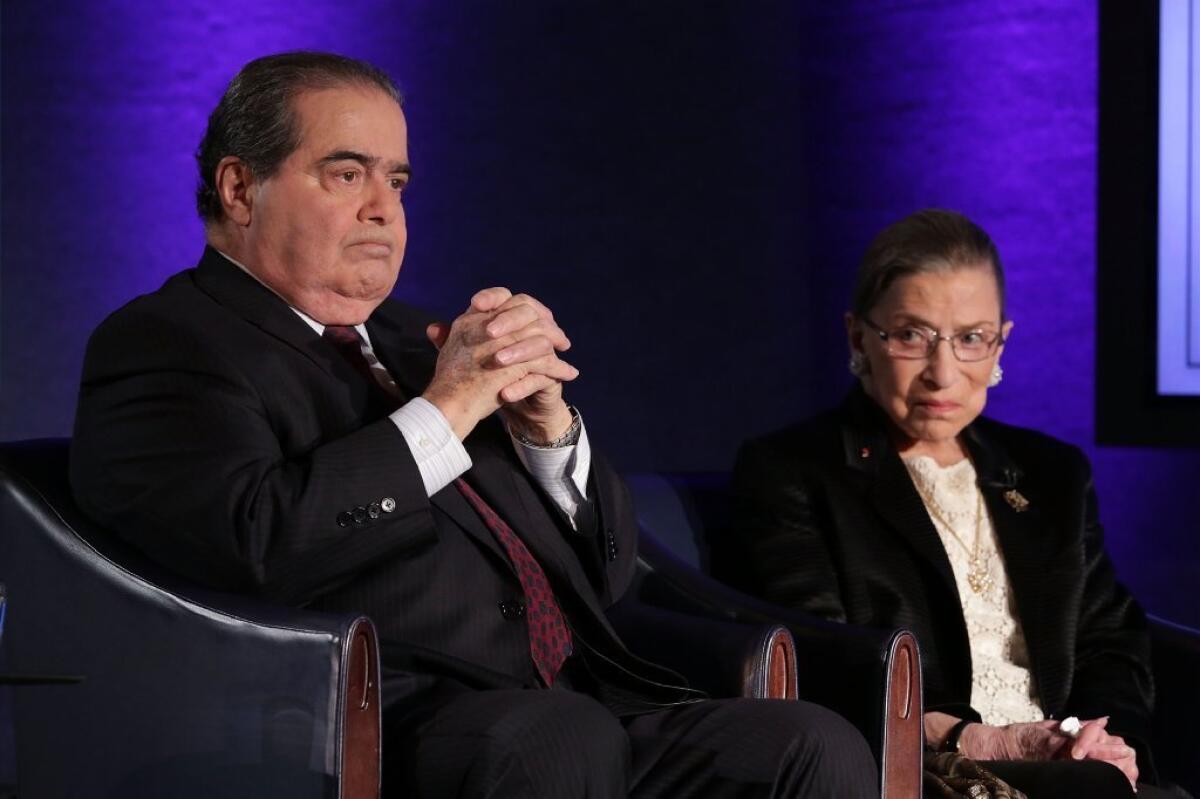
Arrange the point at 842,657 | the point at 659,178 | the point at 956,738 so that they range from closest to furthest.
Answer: the point at 842,657, the point at 956,738, the point at 659,178

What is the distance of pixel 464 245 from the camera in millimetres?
3932

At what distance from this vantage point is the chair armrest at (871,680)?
212 cm

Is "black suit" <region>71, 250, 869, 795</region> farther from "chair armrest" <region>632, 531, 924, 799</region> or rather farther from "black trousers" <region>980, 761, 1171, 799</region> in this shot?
"black trousers" <region>980, 761, 1171, 799</region>

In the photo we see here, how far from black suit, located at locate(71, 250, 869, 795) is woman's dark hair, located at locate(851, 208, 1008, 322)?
0.79 meters

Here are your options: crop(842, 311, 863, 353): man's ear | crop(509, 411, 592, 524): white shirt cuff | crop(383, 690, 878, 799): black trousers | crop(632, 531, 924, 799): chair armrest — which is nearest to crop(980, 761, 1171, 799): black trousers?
crop(632, 531, 924, 799): chair armrest

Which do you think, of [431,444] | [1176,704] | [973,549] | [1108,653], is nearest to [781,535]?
[973,549]

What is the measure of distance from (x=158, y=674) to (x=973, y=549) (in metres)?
1.36

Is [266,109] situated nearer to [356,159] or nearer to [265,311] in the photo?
[356,159]

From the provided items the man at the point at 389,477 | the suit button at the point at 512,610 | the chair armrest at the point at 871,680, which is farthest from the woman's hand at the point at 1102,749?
the suit button at the point at 512,610

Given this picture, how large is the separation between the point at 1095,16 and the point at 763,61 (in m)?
0.90

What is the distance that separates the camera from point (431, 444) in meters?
1.98

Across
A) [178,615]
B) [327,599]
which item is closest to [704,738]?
[327,599]

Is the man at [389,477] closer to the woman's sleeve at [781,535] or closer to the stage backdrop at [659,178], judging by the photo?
the woman's sleeve at [781,535]

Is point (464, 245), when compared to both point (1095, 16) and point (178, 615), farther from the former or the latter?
point (178, 615)
